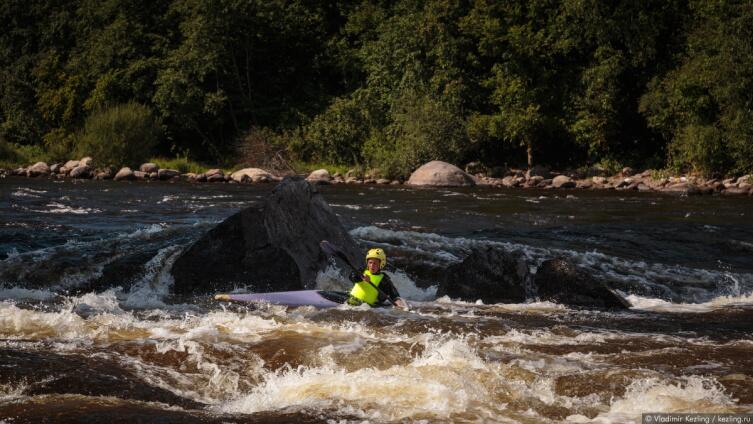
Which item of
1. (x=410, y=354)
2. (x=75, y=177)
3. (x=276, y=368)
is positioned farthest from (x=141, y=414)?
(x=75, y=177)

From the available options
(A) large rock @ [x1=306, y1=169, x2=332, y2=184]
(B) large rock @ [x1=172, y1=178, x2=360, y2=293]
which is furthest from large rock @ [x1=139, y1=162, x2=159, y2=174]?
(B) large rock @ [x1=172, y1=178, x2=360, y2=293]

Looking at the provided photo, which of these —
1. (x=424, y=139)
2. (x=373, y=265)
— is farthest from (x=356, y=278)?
(x=424, y=139)

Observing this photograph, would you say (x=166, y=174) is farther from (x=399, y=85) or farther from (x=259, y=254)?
(x=259, y=254)

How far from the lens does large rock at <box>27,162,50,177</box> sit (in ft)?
104

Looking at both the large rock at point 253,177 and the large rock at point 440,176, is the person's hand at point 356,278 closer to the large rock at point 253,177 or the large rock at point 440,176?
the large rock at point 440,176

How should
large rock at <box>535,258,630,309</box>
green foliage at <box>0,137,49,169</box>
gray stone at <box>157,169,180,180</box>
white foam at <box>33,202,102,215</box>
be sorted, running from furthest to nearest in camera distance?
green foliage at <box>0,137,49,169</box> < gray stone at <box>157,169,180,180</box> < white foam at <box>33,202,102,215</box> < large rock at <box>535,258,630,309</box>

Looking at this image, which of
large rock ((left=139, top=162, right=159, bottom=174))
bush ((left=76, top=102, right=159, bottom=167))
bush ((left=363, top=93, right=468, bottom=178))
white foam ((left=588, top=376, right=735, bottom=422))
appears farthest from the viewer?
bush ((left=76, top=102, right=159, bottom=167))

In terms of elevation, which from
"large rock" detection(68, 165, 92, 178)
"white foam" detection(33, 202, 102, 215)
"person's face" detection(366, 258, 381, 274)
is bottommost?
"large rock" detection(68, 165, 92, 178)

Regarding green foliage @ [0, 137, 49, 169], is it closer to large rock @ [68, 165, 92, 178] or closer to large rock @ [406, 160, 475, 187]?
large rock @ [68, 165, 92, 178]

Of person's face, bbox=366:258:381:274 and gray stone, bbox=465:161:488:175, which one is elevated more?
person's face, bbox=366:258:381:274

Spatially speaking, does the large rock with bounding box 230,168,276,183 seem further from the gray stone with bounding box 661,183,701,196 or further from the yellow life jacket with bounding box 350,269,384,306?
the yellow life jacket with bounding box 350,269,384,306

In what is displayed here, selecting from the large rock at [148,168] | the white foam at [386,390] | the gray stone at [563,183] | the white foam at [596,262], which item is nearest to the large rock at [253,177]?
the large rock at [148,168]

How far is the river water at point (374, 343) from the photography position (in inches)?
227

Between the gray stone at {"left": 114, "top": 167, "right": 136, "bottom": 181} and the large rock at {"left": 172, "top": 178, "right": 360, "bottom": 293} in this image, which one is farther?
the gray stone at {"left": 114, "top": 167, "right": 136, "bottom": 181}
